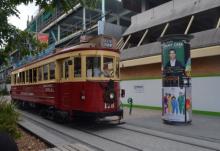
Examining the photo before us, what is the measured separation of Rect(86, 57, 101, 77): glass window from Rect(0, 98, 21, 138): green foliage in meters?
3.90

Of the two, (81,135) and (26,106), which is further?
(26,106)

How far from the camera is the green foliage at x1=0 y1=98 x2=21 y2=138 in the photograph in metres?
8.87

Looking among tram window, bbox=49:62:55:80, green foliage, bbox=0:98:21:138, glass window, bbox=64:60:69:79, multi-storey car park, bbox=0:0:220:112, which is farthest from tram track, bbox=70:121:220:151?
multi-storey car park, bbox=0:0:220:112

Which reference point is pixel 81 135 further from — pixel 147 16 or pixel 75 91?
pixel 147 16

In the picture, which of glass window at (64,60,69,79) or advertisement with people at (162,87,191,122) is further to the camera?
glass window at (64,60,69,79)

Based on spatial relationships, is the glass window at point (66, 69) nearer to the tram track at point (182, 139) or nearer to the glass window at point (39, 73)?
the tram track at point (182, 139)

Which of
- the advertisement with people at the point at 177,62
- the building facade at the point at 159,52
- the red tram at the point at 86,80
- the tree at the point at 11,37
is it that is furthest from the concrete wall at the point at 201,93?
the tree at the point at 11,37

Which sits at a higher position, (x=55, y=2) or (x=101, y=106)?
(x=55, y=2)

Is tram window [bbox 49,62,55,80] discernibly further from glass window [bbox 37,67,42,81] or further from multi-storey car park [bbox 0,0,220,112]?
multi-storey car park [bbox 0,0,220,112]

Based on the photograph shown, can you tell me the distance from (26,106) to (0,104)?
13.2 metres

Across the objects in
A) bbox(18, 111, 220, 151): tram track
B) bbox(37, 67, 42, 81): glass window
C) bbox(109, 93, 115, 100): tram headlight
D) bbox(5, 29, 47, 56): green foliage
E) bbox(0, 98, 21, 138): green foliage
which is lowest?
bbox(18, 111, 220, 151): tram track

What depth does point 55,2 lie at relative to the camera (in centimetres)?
459

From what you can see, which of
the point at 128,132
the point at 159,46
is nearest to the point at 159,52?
the point at 159,46

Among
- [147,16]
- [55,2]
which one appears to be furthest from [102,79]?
[147,16]
